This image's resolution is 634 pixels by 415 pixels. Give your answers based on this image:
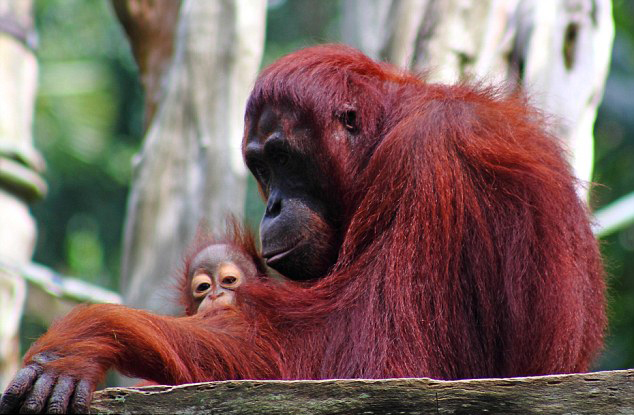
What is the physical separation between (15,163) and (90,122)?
1624 centimetres

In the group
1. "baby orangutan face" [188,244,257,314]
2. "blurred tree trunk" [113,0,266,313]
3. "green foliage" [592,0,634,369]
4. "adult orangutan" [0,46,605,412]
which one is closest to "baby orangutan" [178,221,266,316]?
"baby orangutan face" [188,244,257,314]

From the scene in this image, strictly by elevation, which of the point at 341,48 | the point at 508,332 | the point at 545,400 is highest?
the point at 341,48

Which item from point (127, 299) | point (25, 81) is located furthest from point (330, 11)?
point (127, 299)

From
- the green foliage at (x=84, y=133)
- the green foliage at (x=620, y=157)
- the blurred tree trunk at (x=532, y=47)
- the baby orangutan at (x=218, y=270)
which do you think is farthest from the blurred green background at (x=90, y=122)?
the baby orangutan at (x=218, y=270)

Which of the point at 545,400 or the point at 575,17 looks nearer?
the point at 545,400

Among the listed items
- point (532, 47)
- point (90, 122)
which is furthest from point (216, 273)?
point (90, 122)

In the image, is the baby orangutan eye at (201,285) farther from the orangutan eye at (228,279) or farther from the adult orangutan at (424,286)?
the adult orangutan at (424,286)

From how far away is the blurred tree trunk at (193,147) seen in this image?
597cm

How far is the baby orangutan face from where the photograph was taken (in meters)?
4.21

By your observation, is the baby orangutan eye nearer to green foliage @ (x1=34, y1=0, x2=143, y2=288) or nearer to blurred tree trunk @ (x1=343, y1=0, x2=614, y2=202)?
blurred tree trunk @ (x1=343, y1=0, x2=614, y2=202)

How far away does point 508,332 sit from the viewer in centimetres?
333

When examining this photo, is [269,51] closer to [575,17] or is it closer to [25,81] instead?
[25,81]

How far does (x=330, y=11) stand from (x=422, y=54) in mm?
18999

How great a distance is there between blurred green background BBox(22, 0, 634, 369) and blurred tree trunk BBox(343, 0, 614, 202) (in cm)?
1509
